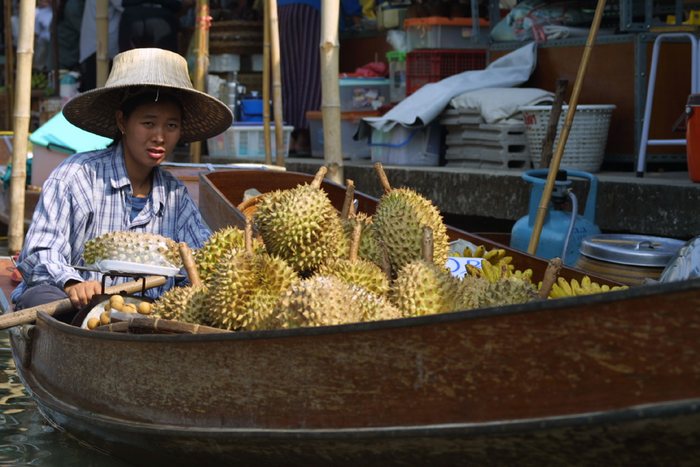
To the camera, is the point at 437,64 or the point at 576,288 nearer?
the point at 576,288

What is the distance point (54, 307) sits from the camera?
150 inches

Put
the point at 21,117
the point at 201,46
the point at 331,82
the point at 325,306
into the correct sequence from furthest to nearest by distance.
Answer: the point at 201,46 → the point at 21,117 → the point at 331,82 → the point at 325,306

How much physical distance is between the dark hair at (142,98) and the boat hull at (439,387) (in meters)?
1.26

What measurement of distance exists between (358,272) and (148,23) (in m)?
8.38

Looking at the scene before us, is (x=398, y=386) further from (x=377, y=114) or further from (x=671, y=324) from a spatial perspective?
(x=377, y=114)

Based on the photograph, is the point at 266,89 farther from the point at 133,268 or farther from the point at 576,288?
the point at 133,268

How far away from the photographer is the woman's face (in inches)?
166

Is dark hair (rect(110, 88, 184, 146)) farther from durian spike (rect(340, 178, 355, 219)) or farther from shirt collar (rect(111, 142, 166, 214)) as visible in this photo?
durian spike (rect(340, 178, 355, 219))

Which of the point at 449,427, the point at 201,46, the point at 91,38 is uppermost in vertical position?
the point at 91,38

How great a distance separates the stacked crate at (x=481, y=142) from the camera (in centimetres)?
755

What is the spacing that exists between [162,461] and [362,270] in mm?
875

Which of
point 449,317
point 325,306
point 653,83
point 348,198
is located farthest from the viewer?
point 653,83

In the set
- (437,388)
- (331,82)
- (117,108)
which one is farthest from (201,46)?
(437,388)

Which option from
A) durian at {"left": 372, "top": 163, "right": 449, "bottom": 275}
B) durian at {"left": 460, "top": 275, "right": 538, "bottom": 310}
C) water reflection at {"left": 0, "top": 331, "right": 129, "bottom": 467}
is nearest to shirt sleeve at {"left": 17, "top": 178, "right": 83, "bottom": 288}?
water reflection at {"left": 0, "top": 331, "right": 129, "bottom": 467}
